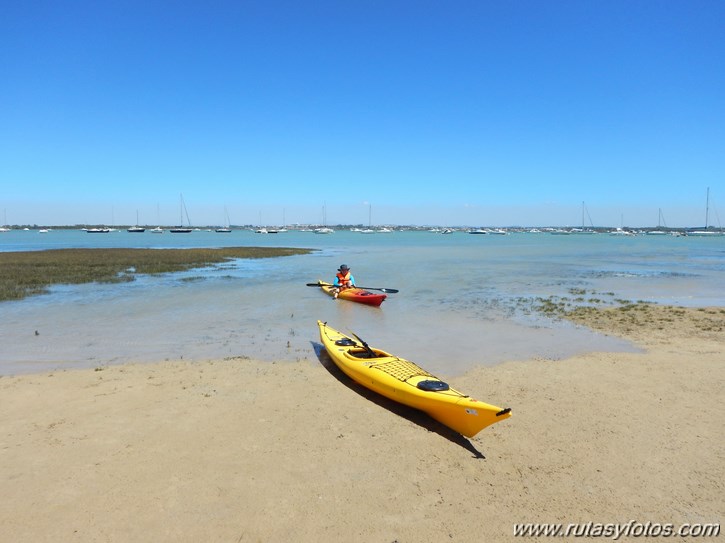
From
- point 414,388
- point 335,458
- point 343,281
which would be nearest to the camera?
point 335,458

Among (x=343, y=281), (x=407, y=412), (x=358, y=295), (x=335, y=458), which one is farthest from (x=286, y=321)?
(x=335, y=458)

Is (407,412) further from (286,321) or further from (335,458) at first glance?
(286,321)

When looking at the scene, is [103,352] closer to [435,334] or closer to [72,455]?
[72,455]

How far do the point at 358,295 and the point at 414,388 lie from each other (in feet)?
42.9

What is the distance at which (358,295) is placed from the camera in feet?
66.9

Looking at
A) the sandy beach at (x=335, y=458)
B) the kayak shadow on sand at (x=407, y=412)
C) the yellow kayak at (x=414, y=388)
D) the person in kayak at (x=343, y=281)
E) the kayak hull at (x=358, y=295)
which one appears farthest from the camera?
the person in kayak at (x=343, y=281)

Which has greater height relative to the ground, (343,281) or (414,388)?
(343,281)

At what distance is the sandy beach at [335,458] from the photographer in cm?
488

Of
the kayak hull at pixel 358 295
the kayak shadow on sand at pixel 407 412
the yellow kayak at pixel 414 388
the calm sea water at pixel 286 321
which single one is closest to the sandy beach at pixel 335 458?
the kayak shadow on sand at pixel 407 412

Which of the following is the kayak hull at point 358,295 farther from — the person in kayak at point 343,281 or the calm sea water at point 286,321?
the calm sea water at point 286,321

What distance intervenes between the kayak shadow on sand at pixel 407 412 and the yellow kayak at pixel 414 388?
5.4 inches

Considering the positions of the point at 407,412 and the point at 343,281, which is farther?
the point at 343,281

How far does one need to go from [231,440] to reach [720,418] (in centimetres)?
795

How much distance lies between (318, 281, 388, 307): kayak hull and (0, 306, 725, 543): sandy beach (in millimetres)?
9641
